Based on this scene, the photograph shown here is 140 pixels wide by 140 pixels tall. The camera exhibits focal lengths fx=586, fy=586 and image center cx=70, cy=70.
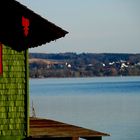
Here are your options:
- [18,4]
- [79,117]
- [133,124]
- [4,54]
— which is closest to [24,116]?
[4,54]

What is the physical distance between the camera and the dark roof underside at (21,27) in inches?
704

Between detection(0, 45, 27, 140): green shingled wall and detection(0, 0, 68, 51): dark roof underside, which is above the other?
detection(0, 0, 68, 51): dark roof underside

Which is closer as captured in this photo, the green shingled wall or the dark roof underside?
the dark roof underside

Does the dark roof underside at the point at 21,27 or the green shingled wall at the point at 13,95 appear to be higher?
the dark roof underside at the point at 21,27

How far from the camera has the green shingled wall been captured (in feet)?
75.8

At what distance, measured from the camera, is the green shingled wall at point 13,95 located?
75.8 feet

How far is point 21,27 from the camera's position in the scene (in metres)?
18.3

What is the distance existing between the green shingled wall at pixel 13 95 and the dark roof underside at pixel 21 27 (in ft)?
8.89

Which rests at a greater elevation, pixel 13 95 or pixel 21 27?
pixel 21 27

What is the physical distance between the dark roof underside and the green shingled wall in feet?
8.89

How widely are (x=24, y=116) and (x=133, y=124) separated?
4760 centimetres

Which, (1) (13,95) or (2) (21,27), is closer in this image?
(2) (21,27)

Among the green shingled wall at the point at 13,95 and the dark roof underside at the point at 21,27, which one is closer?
the dark roof underside at the point at 21,27

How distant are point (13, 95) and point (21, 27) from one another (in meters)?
5.64
